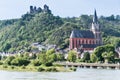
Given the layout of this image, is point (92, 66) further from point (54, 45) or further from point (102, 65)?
point (54, 45)

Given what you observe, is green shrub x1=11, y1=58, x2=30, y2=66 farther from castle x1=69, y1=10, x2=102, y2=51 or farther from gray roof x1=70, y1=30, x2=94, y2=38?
gray roof x1=70, y1=30, x2=94, y2=38

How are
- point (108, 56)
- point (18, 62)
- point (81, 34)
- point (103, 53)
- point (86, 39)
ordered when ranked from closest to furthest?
point (18, 62)
point (108, 56)
point (103, 53)
point (81, 34)
point (86, 39)

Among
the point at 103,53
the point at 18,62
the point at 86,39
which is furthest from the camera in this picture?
the point at 86,39

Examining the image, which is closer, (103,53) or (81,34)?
(103,53)

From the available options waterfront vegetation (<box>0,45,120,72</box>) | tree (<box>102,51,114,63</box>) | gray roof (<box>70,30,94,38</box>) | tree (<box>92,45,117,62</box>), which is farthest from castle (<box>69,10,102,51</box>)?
tree (<box>102,51,114,63</box>)

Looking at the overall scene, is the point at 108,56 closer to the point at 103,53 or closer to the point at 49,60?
the point at 103,53

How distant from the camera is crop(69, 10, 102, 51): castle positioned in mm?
174425

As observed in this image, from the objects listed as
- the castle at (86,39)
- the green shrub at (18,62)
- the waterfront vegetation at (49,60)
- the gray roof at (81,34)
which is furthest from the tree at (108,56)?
the gray roof at (81,34)

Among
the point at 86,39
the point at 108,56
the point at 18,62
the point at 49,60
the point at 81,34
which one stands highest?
the point at 81,34

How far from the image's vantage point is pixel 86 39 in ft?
600

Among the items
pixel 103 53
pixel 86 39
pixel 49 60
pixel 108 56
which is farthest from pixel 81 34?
pixel 49 60

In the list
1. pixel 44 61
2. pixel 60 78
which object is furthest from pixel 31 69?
pixel 60 78

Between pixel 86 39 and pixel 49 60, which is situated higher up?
pixel 86 39

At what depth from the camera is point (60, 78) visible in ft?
242
